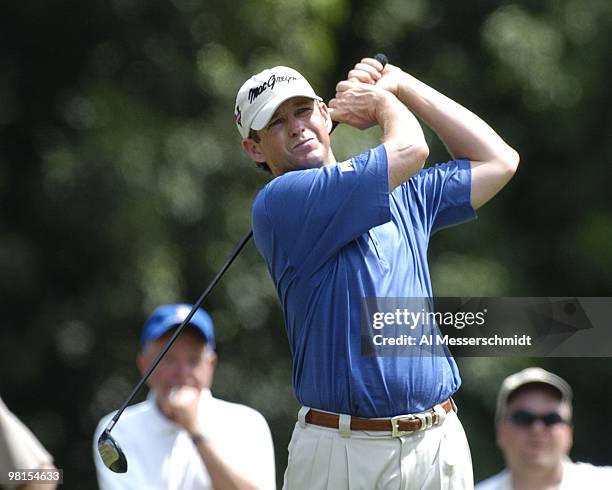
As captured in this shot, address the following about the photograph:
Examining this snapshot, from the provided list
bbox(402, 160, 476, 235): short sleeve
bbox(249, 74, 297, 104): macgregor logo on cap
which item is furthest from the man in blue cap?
bbox(249, 74, 297, 104): macgregor logo on cap

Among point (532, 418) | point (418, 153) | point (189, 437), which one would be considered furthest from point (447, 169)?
point (189, 437)

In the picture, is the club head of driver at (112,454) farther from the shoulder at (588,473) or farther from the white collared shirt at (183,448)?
the shoulder at (588,473)

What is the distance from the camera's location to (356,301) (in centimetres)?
386

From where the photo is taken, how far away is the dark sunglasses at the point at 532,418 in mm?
5078

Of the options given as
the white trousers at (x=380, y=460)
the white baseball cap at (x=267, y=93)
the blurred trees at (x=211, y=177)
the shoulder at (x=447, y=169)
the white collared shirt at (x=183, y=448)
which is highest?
the blurred trees at (x=211, y=177)

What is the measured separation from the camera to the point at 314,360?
3.89 m

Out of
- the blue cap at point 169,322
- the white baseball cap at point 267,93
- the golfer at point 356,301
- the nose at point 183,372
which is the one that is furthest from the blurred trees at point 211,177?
the golfer at point 356,301

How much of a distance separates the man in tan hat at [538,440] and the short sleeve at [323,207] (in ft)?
4.96

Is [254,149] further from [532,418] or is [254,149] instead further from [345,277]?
[532,418]

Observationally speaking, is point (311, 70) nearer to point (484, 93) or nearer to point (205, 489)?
point (484, 93)

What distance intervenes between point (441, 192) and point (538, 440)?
128cm

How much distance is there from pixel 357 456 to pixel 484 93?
5.19 meters

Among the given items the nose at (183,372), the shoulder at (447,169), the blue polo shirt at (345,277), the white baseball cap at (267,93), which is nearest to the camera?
the blue polo shirt at (345,277)

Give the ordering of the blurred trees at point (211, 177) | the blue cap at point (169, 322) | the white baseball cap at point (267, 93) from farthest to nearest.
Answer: the blurred trees at point (211, 177)
the blue cap at point (169, 322)
the white baseball cap at point (267, 93)
